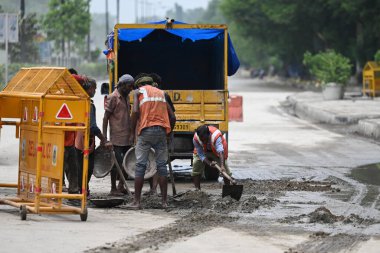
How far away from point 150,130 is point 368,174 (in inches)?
250

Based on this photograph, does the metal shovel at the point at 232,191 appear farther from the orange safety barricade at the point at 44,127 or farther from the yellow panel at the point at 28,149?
the yellow panel at the point at 28,149

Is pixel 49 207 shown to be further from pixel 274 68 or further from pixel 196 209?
pixel 274 68

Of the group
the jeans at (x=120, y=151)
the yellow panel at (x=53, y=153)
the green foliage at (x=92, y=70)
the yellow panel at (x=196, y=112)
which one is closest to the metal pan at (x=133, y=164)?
the jeans at (x=120, y=151)

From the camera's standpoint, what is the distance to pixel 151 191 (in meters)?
14.5

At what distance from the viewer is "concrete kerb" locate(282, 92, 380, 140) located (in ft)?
94.7

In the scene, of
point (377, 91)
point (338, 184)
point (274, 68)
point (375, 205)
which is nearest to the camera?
point (375, 205)

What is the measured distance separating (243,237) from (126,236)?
1169 mm

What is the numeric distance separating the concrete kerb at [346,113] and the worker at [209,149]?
12855 mm

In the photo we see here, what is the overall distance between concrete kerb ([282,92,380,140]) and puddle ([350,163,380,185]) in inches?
303

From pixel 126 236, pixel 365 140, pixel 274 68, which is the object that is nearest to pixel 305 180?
pixel 126 236

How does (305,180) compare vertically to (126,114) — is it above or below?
below

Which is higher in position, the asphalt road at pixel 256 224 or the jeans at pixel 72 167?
the jeans at pixel 72 167

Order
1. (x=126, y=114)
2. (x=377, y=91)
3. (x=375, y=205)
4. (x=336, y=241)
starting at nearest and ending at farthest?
(x=336, y=241)
(x=375, y=205)
(x=126, y=114)
(x=377, y=91)

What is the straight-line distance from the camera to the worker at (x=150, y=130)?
13062 mm
